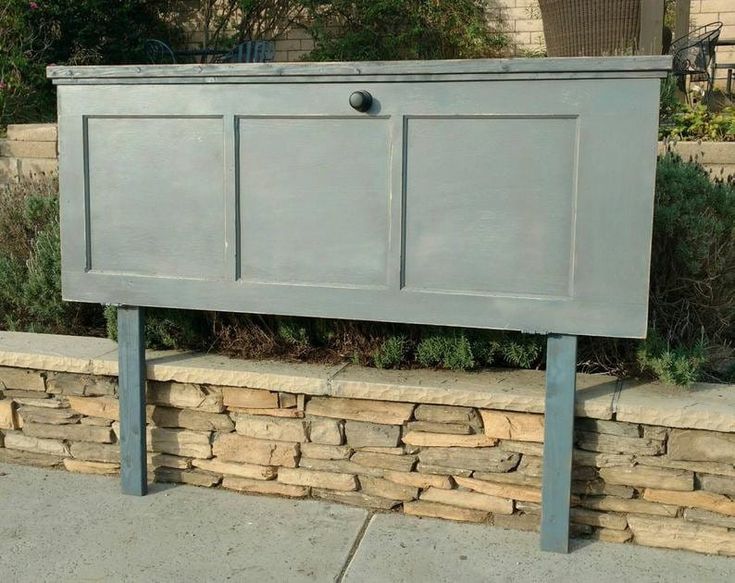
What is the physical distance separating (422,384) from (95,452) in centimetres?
157

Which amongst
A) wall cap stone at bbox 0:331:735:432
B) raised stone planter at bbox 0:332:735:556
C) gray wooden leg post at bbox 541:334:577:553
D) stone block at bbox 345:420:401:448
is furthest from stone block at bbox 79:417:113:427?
gray wooden leg post at bbox 541:334:577:553

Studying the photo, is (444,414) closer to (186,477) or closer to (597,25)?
(186,477)

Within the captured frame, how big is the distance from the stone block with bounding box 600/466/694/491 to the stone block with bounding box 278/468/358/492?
1015mm

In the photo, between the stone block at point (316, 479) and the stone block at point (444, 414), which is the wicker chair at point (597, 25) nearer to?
the stone block at point (444, 414)

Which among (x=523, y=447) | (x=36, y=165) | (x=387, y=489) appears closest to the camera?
(x=523, y=447)

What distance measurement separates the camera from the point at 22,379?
4203 mm

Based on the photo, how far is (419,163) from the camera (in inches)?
134

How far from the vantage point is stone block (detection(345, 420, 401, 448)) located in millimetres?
3682

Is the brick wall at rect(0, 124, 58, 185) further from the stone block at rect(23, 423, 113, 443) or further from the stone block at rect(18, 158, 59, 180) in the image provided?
the stone block at rect(23, 423, 113, 443)

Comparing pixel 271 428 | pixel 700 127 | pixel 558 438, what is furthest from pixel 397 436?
pixel 700 127

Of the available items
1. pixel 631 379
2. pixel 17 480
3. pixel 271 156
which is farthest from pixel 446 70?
pixel 17 480

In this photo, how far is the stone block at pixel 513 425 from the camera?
11.5ft

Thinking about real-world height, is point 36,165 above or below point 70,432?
above

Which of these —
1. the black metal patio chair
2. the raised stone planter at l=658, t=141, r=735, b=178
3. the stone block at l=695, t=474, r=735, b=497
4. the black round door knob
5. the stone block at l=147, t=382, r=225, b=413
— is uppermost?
Answer: the black metal patio chair
